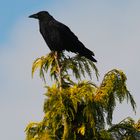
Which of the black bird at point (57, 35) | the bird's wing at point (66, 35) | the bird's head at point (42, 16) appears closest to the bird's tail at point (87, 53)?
the black bird at point (57, 35)

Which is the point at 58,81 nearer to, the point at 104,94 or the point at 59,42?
the point at 104,94

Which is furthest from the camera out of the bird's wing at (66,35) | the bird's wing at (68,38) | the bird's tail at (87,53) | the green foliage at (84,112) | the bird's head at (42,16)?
the bird's head at (42,16)

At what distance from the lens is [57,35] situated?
10.9 m

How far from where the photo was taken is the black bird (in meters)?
10.4

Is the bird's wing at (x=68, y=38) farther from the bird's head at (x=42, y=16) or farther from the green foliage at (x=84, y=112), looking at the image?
the green foliage at (x=84, y=112)

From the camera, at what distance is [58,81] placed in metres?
7.96

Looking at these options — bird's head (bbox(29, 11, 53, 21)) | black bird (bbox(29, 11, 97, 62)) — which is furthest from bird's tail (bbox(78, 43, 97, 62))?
bird's head (bbox(29, 11, 53, 21))

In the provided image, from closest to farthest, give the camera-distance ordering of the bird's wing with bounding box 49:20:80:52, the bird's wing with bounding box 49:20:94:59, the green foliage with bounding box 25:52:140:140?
the green foliage with bounding box 25:52:140:140, the bird's wing with bounding box 49:20:94:59, the bird's wing with bounding box 49:20:80:52

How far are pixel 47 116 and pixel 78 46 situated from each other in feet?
11.5

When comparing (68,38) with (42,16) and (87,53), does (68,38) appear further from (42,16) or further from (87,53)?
(87,53)

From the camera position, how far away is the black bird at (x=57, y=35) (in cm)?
1042

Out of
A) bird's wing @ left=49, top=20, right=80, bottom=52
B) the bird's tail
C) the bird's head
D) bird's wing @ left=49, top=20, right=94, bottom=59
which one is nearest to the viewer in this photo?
the bird's tail

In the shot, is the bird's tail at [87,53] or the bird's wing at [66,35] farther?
the bird's wing at [66,35]

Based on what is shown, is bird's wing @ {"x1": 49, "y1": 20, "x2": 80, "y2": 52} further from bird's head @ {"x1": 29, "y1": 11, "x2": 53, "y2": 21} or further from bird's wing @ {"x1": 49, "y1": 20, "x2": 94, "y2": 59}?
bird's head @ {"x1": 29, "y1": 11, "x2": 53, "y2": 21}
